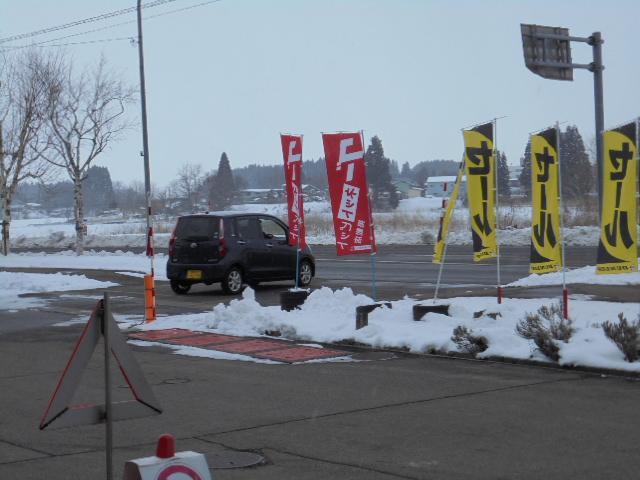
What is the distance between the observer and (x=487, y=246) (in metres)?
13.8

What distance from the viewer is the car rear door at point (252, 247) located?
68.4ft

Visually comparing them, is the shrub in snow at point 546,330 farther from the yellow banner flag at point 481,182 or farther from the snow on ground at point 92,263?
the snow on ground at point 92,263

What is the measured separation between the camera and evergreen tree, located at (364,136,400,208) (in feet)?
363

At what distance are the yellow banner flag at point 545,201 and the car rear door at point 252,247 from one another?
914 centimetres

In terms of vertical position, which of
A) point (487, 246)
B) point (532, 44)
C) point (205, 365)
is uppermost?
point (532, 44)

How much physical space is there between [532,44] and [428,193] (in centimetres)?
12081

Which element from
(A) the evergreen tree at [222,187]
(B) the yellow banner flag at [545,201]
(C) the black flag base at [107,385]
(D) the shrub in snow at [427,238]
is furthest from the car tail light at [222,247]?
(A) the evergreen tree at [222,187]

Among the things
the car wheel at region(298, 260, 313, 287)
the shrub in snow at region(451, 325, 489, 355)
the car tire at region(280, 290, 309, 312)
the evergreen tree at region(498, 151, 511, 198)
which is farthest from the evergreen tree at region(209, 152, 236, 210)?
the shrub in snow at region(451, 325, 489, 355)

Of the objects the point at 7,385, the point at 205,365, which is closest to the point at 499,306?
the point at 205,365

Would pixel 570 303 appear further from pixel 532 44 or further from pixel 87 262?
pixel 87 262

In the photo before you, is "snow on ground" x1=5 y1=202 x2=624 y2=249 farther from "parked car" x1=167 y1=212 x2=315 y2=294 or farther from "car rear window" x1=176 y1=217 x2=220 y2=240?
"car rear window" x1=176 y1=217 x2=220 y2=240

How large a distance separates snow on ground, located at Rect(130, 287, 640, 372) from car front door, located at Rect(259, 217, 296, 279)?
215 inches

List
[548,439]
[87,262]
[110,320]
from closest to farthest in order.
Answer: [110,320], [548,439], [87,262]

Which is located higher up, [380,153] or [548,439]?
[380,153]
